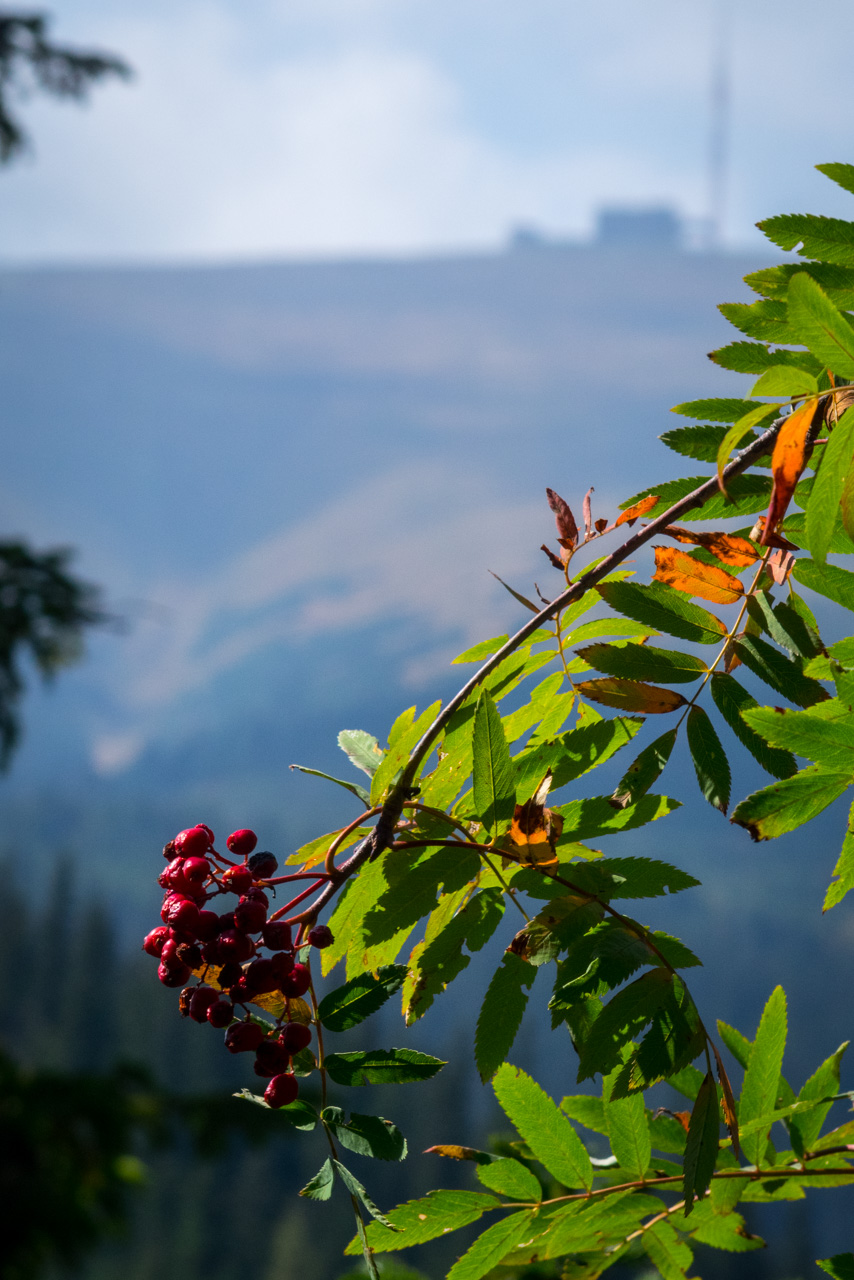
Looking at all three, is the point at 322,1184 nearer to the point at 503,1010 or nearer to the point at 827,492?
the point at 503,1010

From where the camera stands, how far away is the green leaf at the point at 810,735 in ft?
1.70

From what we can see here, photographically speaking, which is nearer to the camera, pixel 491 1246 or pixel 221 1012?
pixel 221 1012

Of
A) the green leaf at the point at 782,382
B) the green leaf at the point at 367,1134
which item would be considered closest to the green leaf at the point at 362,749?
the green leaf at the point at 367,1134

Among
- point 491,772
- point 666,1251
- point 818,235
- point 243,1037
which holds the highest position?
point 818,235

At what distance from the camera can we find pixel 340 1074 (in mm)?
569

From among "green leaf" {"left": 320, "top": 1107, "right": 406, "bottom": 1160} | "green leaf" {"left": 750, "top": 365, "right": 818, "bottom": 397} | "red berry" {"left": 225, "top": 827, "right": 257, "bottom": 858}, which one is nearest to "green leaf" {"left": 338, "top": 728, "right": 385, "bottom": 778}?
"red berry" {"left": 225, "top": 827, "right": 257, "bottom": 858}

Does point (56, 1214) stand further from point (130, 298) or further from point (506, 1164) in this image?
point (130, 298)

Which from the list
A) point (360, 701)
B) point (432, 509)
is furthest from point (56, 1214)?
point (432, 509)

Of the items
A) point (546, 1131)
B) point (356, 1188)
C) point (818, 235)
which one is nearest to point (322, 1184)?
point (356, 1188)

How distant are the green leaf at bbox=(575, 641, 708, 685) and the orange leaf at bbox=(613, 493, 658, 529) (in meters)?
0.07

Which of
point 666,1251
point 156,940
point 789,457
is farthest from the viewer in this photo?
point 666,1251

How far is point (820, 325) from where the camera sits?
1.61 feet

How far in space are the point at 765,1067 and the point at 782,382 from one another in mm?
456

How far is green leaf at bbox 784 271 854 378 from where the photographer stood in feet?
1.59
